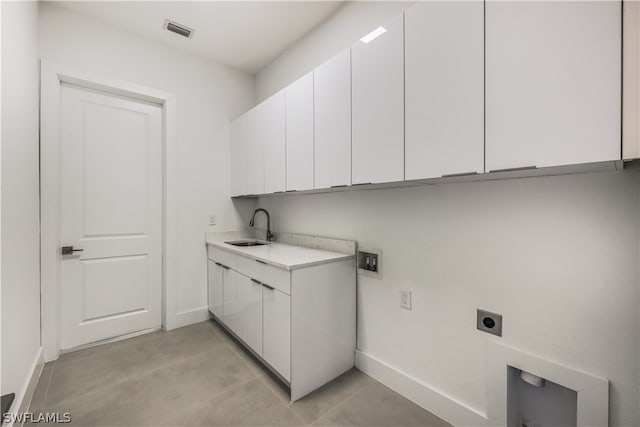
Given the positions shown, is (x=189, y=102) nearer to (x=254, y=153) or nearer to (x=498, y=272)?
(x=254, y=153)

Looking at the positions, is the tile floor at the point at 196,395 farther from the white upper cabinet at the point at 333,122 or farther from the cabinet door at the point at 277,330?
the white upper cabinet at the point at 333,122


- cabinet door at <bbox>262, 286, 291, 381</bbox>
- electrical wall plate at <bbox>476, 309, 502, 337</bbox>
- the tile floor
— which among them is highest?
electrical wall plate at <bbox>476, 309, 502, 337</bbox>

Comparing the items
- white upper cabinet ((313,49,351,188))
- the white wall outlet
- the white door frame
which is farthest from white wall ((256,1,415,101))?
the white wall outlet

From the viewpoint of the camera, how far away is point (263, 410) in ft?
5.15

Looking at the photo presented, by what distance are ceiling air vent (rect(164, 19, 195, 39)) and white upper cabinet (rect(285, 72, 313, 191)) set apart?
3.83 ft

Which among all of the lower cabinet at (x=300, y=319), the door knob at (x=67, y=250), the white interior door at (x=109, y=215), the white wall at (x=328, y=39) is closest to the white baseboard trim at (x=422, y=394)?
the lower cabinet at (x=300, y=319)

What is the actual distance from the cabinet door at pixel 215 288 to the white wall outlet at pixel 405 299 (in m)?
1.71

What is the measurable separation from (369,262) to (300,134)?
1.09 meters

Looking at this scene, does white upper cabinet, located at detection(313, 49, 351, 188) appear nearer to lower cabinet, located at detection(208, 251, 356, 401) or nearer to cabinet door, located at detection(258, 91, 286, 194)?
cabinet door, located at detection(258, 91, 286, 194)

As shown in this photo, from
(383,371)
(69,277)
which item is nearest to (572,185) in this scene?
(383,371)

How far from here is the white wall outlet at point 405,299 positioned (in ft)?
5.57

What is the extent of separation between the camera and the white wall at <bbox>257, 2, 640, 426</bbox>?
1.04 metres

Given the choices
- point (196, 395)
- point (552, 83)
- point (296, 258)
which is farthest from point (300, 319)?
point (552, 83)

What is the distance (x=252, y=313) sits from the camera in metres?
2.04
